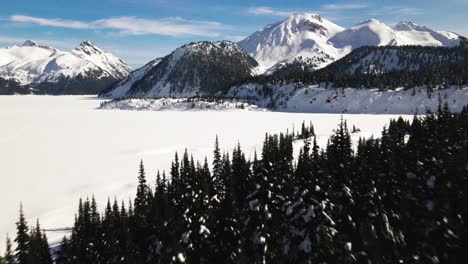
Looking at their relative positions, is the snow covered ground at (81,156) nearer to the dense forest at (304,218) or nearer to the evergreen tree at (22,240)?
the evergreen tree at (22,240)

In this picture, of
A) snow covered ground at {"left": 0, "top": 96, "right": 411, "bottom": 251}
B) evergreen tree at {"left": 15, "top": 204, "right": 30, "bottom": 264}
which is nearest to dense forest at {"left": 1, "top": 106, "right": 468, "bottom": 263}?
evergreen tree at {"left": 15, "top": 204, "right": 30, "bottom": 264}

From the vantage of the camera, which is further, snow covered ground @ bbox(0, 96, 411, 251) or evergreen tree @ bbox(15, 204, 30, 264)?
snow covered ground @ bbox(0, 96, 411, 251)

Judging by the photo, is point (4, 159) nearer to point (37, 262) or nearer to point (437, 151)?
point (37, 262)

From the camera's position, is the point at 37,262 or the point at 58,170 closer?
the point at 37,262

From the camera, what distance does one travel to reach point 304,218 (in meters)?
36.9

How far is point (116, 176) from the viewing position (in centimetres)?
8512

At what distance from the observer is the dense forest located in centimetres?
3341

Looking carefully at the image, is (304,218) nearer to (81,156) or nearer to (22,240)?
(22,240)

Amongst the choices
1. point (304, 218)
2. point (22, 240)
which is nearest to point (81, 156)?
point (22, 240)

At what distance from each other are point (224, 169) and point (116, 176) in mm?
31921

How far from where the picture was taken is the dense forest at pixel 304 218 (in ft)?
110

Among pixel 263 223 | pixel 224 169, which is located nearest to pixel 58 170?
pixel 224 169

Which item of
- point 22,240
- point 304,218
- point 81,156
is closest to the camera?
point 304,218

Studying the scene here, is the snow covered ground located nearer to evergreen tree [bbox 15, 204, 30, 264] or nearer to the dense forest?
evergreen tree [bbox 15, 204, 30, 264]
